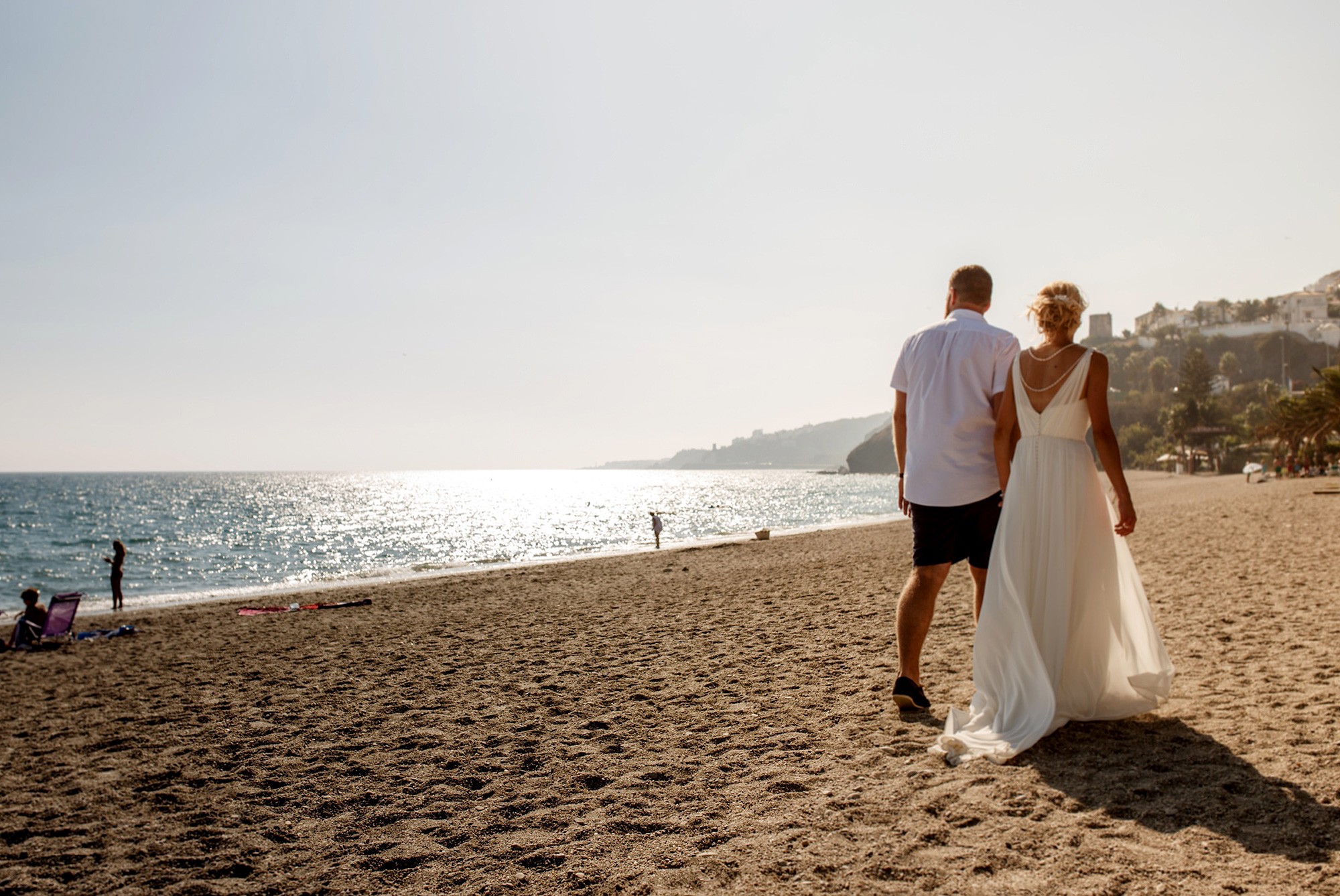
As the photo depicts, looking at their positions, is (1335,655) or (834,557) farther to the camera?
(834,557)

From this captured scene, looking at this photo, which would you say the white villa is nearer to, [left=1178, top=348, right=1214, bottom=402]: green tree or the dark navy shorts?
[left=1178, top=348, right=1214, bottom=402]: green tree

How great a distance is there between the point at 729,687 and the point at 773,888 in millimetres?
2786

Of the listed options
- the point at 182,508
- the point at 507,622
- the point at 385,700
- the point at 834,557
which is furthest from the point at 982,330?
the point at 182,508

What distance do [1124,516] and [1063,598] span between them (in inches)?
17.6

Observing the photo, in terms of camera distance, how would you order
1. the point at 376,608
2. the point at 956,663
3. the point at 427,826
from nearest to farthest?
the point at 427,826 → the point at 956,663 → the point at 376,608

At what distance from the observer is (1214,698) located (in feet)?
12.4

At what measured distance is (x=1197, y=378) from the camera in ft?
264

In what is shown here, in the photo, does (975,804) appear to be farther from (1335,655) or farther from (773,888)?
(1335,655)

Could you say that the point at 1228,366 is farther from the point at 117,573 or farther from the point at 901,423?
the point at 901,423

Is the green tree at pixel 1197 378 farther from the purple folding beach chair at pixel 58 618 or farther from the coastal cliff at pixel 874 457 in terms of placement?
the purple folding beach chair at pixel 58 618

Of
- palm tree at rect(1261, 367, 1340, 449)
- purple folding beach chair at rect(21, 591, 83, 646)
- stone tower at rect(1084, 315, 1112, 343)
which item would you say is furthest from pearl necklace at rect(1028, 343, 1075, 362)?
stone tower at rect(1084, 315, 1112, 343)

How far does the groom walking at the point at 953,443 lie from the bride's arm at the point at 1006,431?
0.25 feet

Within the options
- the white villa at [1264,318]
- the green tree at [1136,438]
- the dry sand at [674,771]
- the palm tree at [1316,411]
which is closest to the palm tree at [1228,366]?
the white villa at [1264,318]

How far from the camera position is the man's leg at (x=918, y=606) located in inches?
145
